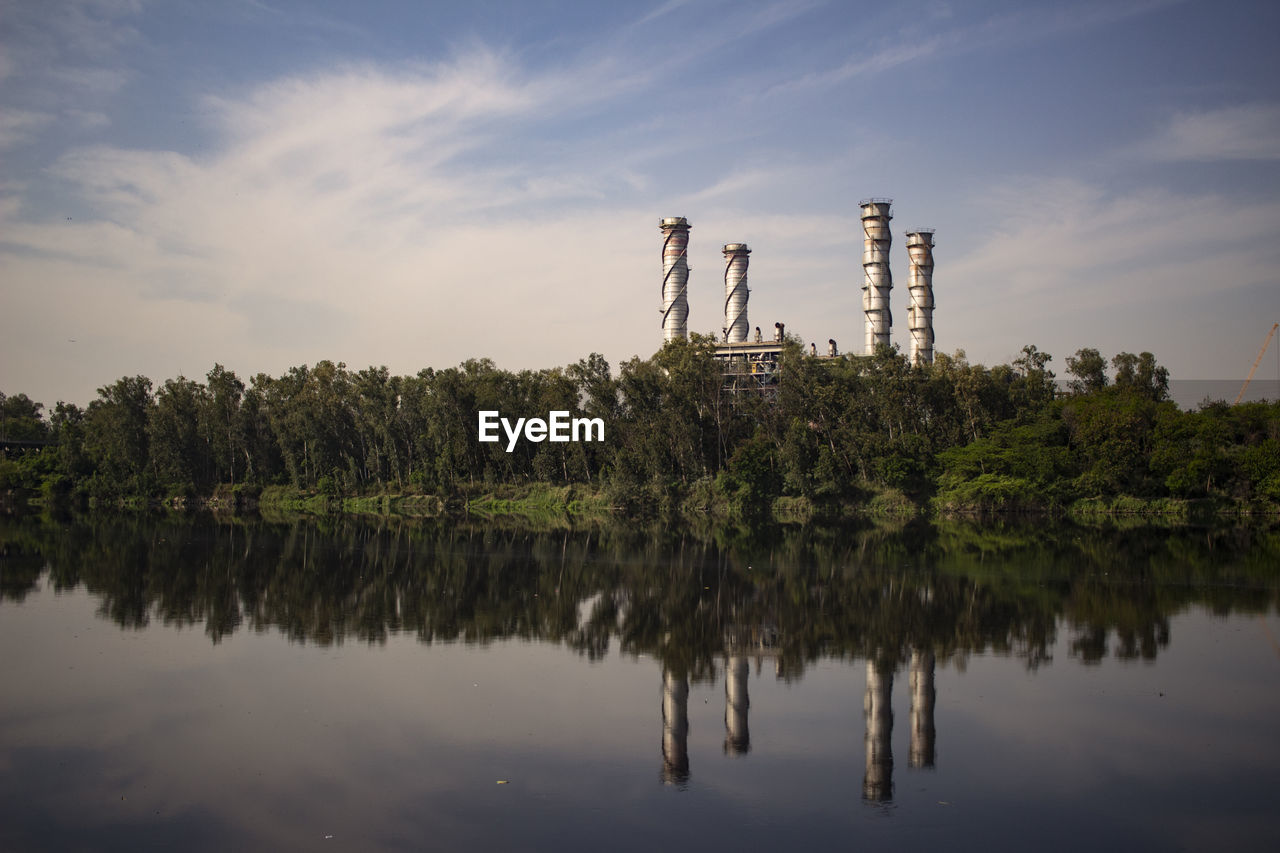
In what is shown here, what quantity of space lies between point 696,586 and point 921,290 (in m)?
48.0

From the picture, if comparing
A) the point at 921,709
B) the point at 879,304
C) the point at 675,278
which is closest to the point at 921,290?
the point at 879,304

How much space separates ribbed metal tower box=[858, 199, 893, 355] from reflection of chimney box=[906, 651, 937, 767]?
170ft

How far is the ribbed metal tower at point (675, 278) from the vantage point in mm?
70188

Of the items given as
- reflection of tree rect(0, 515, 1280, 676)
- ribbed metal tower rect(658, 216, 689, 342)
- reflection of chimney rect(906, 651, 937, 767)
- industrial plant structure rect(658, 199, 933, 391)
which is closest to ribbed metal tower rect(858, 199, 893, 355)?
industrial plant structure rect(658, 199, 933, 391)

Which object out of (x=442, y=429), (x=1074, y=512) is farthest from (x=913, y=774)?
(x=442, y=429)

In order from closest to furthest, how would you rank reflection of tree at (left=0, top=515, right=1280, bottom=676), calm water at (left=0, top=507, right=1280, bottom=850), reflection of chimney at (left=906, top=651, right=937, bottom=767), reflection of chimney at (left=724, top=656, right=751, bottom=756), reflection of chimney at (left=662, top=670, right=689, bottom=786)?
calm water at (left=0, top=507, right=1280, bottom=850)
reflection of chimney at (left=662, top=670, right=689, bottom=786)
reflection of chimney at (left=906, top=651, right=937, bottom=767)
reflection of chimney at (left=724, top=656, right=751, bottom=756)
reflection of tree at (left=0, top=515, right=1280, bottom=676)

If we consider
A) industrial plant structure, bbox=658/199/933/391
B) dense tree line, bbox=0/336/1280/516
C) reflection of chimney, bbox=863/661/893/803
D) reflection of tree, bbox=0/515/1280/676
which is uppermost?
→ industrial plant structure, bbox=658/199/933/391

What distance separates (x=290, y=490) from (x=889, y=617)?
49.2 metres

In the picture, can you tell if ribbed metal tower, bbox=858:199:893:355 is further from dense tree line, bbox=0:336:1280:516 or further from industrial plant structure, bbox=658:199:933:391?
dense tree line, bbox=0:336:1280:516

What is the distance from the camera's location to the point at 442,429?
56.3 metres

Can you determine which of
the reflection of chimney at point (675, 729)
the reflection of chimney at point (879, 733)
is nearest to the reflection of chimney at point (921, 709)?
the reflection of chimney at point (879, 733)

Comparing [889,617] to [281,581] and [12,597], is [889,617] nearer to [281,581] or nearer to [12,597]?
[281,581]

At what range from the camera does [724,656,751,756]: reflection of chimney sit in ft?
37.2

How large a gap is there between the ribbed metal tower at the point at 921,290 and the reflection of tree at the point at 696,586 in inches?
1208
